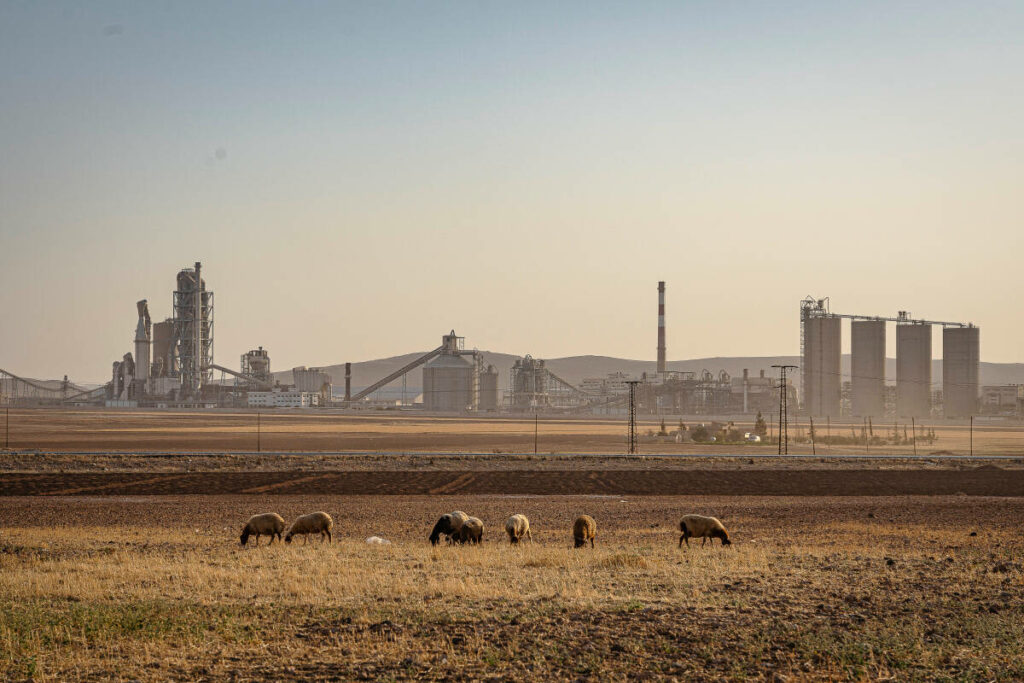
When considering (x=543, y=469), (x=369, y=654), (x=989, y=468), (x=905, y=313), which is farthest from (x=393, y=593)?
(x=905, y=313)

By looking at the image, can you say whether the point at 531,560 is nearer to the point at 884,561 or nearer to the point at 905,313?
the point at 884,561

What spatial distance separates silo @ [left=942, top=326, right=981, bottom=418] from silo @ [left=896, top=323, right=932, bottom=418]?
118 inches

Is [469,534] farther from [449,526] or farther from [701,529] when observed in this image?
[701,529]

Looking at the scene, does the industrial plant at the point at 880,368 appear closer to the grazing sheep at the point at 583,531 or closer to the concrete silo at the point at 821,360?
the concrete silo at the point at 821,360

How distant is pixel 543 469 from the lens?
54031mm

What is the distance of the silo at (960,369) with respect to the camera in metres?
172

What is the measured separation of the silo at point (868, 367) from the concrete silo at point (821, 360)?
12.7 feet

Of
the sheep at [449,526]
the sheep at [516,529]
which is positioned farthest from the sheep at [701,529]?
the sheep at [449,526]

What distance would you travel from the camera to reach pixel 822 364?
17775 cm

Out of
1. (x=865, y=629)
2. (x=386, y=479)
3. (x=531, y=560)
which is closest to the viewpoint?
(x=865, y=629)

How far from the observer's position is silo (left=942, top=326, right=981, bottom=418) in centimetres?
17150

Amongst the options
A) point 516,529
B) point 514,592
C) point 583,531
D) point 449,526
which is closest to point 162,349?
point 449,526

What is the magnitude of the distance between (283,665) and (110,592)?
19.6 ft

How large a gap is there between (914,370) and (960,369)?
780cm
